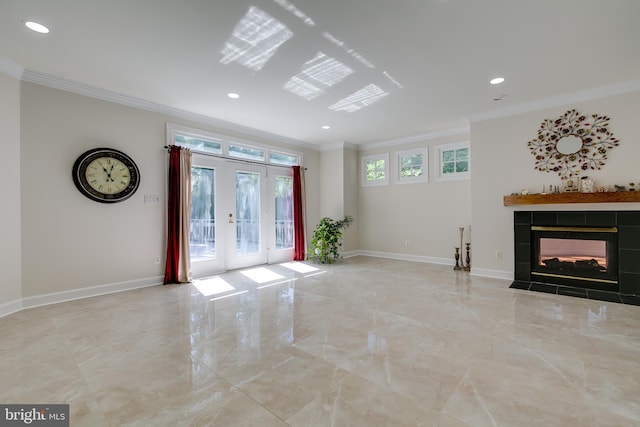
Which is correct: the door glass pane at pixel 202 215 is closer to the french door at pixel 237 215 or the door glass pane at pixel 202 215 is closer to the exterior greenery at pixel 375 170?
the french door at pixel 237 215

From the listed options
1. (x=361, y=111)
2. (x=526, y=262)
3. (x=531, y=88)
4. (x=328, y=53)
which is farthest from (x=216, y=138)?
(x=526, y=262)

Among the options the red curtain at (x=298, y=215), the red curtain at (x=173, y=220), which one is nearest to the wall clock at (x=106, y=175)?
the red curtain at (x=173, y=220)

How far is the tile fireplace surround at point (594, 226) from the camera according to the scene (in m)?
3.77

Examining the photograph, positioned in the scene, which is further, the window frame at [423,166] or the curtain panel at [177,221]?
the window frame at [423,166]

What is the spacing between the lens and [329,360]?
2244 mm

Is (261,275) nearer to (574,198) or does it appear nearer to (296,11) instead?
(296,11)

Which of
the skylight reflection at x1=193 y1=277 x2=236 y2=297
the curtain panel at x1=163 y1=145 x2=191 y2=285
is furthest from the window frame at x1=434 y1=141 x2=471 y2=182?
the curtain panel at x1=163 y1=145 x2=191 y2=285

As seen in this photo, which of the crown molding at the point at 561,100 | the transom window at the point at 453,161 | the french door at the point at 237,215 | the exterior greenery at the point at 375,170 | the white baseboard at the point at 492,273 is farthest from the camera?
the exterior greenery at the point at 375,170

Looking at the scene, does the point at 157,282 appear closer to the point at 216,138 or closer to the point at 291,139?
the point at 216,138

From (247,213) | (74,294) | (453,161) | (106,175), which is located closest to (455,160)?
(453,161)

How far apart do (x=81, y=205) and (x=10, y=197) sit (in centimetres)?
65

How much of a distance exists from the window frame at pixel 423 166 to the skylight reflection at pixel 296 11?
440 cm

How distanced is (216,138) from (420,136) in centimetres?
419

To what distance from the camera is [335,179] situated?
22.9 ft
